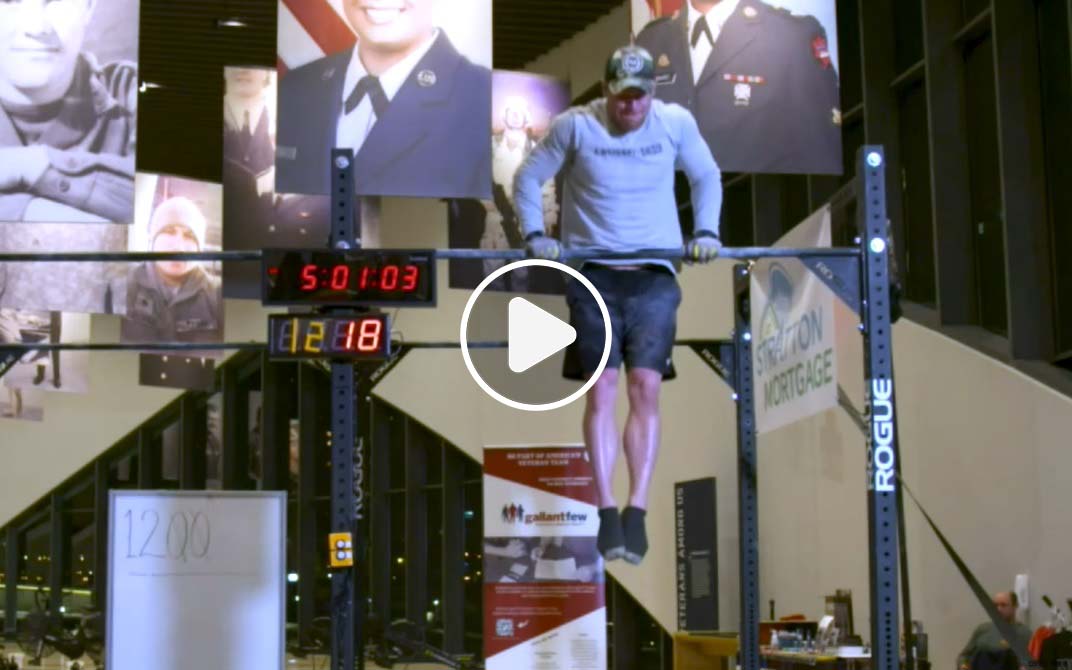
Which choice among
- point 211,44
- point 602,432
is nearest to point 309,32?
point 602,432

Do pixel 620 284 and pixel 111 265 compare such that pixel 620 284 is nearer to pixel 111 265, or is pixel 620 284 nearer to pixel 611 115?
pixel 611 115

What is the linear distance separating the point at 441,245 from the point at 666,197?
1396 cm

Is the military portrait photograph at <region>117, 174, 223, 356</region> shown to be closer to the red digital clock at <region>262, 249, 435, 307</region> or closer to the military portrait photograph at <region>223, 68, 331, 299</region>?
the military portrait photograph at <region>223, 68, 331, 299</region>

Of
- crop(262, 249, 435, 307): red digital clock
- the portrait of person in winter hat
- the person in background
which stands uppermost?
the portrait of person in winter hat

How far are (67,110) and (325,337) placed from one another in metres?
2.98

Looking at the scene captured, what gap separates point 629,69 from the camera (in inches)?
215

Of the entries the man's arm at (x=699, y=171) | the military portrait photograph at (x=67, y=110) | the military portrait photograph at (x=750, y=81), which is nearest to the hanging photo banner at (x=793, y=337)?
the military portrait photograph at (x=750, y=81)

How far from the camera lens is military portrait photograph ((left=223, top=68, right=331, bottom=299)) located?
452 inches

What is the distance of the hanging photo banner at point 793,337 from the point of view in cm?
632

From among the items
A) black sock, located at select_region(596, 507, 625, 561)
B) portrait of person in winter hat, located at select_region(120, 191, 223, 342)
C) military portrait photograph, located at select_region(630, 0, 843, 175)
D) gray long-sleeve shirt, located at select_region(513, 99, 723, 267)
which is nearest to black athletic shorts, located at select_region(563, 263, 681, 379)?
gray long-sleeve shirt, located at select_region(513, 99, 723, 267)

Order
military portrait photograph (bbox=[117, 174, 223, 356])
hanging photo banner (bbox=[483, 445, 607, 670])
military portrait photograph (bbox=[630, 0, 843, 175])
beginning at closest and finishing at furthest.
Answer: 1. military portrait photograph (bbox=[630, 0, 843, 175])
2. hanging photo banner (bbox=[483, 445, 607, 670])
3. military portrait photograph (bbox=[117, 174, 223, 356])

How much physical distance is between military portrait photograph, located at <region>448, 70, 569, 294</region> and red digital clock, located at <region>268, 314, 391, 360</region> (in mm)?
4085

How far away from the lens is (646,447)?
575cm

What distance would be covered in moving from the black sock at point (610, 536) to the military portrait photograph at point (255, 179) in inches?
245
